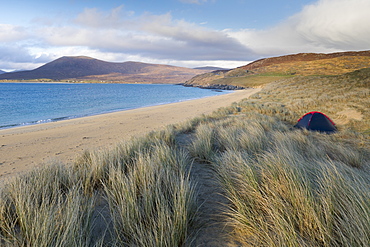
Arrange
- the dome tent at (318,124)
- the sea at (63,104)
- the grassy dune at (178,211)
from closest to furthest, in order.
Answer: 1. the grassy dune at (178,211)
2. the dome tent at (318,124)
3. the sea at (63,104)

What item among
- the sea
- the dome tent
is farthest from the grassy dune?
the sea

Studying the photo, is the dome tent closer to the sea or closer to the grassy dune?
the grassy dune

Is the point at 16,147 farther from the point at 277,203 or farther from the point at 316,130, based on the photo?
the point at 316,130

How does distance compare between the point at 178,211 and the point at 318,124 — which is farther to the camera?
the point at 318,124

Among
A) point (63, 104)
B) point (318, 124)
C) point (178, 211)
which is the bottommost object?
point (63, 104)

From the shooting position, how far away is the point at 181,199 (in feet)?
7.52

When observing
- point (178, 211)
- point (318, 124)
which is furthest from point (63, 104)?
point (178, 211)

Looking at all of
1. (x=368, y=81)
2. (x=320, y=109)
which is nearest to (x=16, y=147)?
(x=320, y=109)

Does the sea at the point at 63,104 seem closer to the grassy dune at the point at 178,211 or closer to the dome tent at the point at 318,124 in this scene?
the grassy dune at the point at 178,211

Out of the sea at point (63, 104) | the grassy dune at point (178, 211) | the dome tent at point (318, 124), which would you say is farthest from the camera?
the sea at point (63, 104)

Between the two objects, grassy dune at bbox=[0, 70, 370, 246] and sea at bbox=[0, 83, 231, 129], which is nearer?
grassy dune at bbox=[0, 70, 370, 246]

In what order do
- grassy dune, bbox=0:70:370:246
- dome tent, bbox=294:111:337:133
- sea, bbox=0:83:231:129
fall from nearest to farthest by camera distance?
grassy dune, bbox=0:70:370:246 < dome tent, bbox=294:111:337:133 < sea, bbox=0:83:231:129

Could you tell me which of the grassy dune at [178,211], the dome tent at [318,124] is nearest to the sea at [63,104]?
the grassy dune at [178,211]

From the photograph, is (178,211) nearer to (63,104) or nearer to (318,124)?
(318,124)
